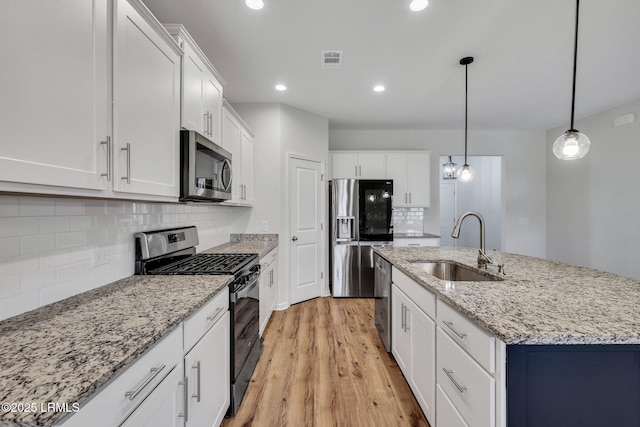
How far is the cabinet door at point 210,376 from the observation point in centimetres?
117

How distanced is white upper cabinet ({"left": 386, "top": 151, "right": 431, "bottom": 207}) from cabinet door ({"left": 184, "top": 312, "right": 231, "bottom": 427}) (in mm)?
3651

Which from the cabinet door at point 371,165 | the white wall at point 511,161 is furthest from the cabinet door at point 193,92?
the white wall at point 511,161

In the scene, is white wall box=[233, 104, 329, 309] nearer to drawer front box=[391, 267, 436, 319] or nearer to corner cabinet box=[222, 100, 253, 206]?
corner cabinet box=[222, 100, 253, 206]

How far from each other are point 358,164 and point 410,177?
895mm

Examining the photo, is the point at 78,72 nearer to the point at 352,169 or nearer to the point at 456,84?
the point at 456,84

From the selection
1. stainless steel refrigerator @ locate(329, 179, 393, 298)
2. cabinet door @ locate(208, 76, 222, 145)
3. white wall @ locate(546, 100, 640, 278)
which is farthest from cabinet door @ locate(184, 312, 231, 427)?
white wall @ locate(546, 100, 640, 278)

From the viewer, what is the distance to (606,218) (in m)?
3.97

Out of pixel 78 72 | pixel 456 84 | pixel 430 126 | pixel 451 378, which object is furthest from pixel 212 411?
pixel 430 126

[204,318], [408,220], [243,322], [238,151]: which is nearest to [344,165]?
[408,220]

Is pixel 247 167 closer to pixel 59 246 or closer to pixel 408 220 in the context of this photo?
pixel 59 246

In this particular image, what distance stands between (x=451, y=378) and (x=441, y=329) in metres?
0.21

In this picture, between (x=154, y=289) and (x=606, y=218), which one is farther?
(x=606, y=218)

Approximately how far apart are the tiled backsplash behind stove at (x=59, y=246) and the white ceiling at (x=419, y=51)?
4.89 ft

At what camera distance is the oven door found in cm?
167
